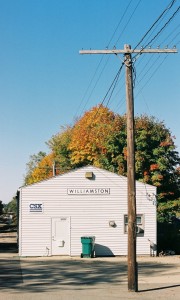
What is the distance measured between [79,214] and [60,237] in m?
1.69

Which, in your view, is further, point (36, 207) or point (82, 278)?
point (36, 207)

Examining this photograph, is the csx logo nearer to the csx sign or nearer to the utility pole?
the csx sign

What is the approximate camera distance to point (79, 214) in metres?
29.9

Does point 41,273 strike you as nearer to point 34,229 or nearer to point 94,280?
point 94,280

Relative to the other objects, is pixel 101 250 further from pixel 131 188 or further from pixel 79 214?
pixel 131 188

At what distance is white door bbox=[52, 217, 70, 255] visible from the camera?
29.6 metres

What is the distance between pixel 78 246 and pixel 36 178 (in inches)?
2284

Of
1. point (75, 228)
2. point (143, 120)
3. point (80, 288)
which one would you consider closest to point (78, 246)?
point (75, 228)

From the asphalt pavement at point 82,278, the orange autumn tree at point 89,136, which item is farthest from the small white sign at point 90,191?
the orange autumn tree at point 89,136

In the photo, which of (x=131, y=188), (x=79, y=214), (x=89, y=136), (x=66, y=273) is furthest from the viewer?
(x=89, y=136)

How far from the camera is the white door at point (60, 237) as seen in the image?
2956cm

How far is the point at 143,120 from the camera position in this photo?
47000 millimetres

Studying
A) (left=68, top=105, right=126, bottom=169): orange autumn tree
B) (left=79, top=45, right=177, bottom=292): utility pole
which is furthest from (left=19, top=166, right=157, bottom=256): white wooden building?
(left=68, top=105, right=126, bottom=169): orange autumn tree

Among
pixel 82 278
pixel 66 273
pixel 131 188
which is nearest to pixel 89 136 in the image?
pixel 66 273
